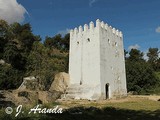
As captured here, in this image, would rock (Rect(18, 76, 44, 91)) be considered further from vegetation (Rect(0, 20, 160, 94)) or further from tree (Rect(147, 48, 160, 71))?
tree (Rect(147, 48, 160, 71))

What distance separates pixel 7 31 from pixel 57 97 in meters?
22.5

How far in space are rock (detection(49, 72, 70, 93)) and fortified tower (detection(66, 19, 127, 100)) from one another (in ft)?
3.13

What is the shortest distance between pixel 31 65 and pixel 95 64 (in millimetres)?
12949

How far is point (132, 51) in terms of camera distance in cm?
6594

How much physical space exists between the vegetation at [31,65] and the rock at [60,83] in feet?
3.54

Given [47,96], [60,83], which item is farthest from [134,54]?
[47,96]

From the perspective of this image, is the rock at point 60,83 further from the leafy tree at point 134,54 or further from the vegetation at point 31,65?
the leafy tree at point 134,54

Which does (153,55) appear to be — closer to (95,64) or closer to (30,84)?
(95,64)

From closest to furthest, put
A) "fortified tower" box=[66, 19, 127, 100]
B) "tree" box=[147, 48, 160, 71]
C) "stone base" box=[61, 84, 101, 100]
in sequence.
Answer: "stone base" box=[61, 84, 101, 100] < "fortified tower" box=[66, 19, 127, 100] < "tree" box=[147, 48, 160, 71]

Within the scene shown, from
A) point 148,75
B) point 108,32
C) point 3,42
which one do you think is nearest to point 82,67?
point 108,32

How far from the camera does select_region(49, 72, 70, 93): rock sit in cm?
3102

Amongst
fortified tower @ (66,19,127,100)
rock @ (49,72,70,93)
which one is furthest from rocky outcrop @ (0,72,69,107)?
fortified tower @ (66,19,127,100)

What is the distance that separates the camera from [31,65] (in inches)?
1475

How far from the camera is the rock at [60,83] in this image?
31016 mm
